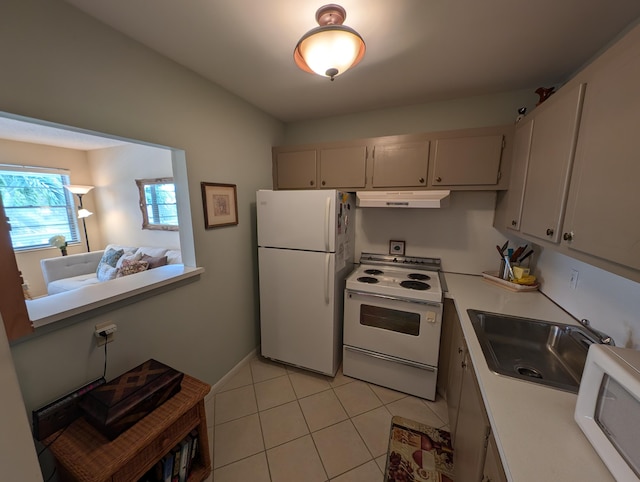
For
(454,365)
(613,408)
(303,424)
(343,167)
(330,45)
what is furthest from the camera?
(343,167)

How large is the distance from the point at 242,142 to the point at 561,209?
2213mm

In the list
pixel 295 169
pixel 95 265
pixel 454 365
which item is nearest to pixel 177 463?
pixel 454 365

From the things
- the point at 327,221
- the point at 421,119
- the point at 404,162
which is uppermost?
the point at 421,119

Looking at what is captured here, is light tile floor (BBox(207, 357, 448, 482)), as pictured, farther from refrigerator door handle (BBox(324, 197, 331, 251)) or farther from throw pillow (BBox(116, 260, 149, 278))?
throw pillow (BBox(116, 260, 149, 278))

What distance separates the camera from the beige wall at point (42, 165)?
359cm

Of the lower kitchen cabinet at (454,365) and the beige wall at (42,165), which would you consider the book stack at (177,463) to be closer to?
the lower kitchen cabinet at (454,365)

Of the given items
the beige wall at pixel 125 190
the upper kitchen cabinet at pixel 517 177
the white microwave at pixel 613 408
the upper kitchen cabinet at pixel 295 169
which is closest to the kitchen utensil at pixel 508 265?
the upper kitchen cabinet at pixel 517 177

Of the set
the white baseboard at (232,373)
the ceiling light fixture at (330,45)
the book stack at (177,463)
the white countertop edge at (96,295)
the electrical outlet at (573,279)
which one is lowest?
the white baseboard at (232,373)

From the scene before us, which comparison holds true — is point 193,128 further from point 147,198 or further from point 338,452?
point 147,198

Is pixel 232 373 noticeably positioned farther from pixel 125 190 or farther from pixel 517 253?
pixel 125 190

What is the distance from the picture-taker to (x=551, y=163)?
4.10 ft

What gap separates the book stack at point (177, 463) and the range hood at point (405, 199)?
79.1 inches

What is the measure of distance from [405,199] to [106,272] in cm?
421

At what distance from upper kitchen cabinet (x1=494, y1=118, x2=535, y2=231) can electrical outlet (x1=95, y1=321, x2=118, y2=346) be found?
254cm
